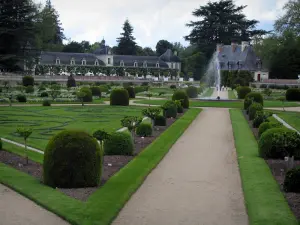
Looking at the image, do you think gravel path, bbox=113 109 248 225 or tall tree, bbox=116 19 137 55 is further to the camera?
A: tall tree, bbox=116 19 137 55

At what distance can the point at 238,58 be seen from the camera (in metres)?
79.3

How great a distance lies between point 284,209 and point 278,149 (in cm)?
520

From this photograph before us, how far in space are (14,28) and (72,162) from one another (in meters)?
33.3

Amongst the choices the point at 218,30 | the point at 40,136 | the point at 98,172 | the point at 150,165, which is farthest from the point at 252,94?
the point at 218,30

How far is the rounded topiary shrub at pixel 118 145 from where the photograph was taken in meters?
13.6

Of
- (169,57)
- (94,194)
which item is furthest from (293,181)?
(169,57)

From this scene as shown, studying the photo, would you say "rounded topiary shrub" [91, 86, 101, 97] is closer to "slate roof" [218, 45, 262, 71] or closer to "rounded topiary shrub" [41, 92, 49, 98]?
"rounded topiary shrub" [41, 92, 49, 98]

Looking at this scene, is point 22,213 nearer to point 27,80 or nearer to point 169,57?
point 27,80

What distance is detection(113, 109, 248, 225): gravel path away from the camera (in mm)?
7793

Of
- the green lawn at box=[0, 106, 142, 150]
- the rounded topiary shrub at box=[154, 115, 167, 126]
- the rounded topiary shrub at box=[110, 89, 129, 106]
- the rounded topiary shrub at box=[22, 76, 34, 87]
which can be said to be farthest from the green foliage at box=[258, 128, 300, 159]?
the rounded topiary shrub at box=[22, 76, 34, 87]

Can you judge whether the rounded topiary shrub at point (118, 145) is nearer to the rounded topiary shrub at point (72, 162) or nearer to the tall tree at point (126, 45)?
the rounded topiary shrub at point (72, 162)

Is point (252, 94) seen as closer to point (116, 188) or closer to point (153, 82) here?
point (116, 188)

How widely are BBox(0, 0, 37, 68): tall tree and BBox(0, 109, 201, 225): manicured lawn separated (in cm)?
2859

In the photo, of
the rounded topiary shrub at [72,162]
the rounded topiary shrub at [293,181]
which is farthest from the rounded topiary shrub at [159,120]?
the rounded topiary shrub at [293,181]
